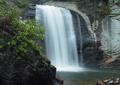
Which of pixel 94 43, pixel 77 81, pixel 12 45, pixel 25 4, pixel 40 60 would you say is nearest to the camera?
pixel 12 45

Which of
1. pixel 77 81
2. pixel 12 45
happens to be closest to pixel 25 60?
pixel 12 45

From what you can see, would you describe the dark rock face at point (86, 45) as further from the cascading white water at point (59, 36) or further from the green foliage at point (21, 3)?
the green foliage at point (21, 3)

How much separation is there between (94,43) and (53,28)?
375 centimetres

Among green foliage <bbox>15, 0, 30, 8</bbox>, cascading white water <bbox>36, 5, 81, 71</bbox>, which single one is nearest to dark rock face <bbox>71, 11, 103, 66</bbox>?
cascading white water <bbox>36, 5, 81, 71</bbox>

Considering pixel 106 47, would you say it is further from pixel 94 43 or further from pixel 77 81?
→ pixel 77 81

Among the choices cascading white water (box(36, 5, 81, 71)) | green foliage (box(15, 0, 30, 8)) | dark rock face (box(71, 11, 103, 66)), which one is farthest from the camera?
dark rock face (box(71, 11, 103, 66))

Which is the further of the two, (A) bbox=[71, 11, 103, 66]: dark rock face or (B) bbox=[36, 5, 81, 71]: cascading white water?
(A) bbox=[71, 11, 103, 66]: dark rock face

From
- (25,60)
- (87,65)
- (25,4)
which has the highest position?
(25,4)

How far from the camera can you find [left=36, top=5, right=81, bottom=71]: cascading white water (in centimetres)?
3278

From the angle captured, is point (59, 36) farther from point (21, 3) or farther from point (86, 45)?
point (21, 3)

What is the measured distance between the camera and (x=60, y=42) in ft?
110

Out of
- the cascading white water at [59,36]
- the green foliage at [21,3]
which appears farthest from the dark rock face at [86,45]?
the green foliage at [21,3]

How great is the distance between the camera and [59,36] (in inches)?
1329

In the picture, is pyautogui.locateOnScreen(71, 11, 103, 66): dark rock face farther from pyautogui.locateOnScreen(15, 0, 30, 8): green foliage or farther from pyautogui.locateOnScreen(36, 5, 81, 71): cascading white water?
pyautogui.locateOnScreen(15, 0, 30, 8): green foliage
